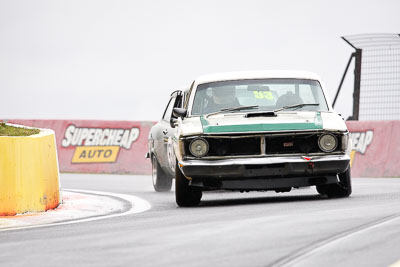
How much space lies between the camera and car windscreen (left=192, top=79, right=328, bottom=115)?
35.9ft

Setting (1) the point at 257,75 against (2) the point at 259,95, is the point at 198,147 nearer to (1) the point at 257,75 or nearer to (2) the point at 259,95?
(2) the point at 259,95

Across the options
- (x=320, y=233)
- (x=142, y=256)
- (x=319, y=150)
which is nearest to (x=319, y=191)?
(x=319, y=150)

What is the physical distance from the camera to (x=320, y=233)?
7.07 m

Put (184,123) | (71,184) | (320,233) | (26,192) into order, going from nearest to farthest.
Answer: (320,233), (26,192), (184,123), (71,184)

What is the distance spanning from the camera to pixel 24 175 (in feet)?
32.0

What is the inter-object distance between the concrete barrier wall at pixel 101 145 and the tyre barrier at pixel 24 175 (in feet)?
39.3

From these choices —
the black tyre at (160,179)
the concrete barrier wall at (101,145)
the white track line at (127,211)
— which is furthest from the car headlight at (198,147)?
the concrete barrier wall at (101,145)

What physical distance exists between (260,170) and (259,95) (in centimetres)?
150

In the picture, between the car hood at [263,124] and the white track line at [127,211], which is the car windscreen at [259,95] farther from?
the white track line at [127,211]

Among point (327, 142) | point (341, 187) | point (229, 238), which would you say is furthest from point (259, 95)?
point (229, 238)

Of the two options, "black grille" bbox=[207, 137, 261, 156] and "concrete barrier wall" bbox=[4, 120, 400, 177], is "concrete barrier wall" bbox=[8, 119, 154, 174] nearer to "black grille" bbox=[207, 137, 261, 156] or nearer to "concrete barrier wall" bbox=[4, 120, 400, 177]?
"concrete barrier wall" bbox=[4, 120, 400, 177]

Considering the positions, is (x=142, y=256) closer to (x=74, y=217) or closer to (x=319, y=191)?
(x=74, y=217)

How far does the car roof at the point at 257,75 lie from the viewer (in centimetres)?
1141

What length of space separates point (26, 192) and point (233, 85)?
2947 millimetres
